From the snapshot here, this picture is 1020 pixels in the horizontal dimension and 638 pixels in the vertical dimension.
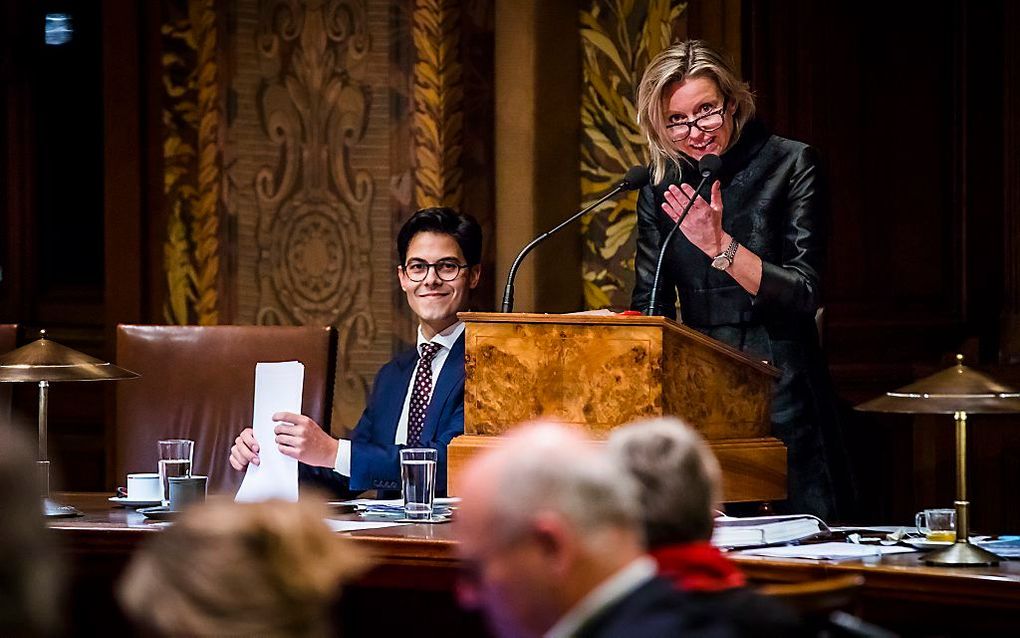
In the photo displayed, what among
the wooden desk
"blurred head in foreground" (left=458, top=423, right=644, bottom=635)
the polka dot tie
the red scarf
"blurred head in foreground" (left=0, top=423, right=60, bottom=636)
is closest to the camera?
"blurred head in foreground" (left=0, top=423, right=60, bottom=636)

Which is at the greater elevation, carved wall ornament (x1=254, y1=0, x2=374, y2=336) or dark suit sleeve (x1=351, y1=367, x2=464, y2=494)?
carved wall ornament (x1=254, y1=0, x2=374, y2=336)

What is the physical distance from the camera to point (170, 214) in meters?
5.46

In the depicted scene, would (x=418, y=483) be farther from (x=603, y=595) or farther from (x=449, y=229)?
(x=603, y=595)

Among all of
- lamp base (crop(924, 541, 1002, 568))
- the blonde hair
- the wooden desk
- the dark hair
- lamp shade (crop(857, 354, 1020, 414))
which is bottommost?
the wooden desk

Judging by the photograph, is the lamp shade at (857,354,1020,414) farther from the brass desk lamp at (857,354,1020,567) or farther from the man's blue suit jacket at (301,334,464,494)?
the man's blue suit jacket at (301,334,464,494)

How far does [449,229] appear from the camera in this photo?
3998 millimetres

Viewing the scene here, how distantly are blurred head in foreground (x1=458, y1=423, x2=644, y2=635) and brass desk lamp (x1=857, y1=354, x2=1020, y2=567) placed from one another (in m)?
1.23

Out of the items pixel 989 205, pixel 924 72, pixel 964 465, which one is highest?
pixel 924 72

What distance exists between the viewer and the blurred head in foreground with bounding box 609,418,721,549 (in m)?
1.90

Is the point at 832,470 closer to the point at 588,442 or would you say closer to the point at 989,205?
the point at 588,442

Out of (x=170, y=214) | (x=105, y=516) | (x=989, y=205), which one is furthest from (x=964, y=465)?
(x=170, y=214)

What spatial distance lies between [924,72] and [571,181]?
1155mm

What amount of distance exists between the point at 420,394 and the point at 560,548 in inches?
91.9

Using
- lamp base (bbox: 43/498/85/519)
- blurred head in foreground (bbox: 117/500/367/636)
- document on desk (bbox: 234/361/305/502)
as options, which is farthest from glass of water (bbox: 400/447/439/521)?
blurred head in foreground (bbox: 117/500/367/636)
